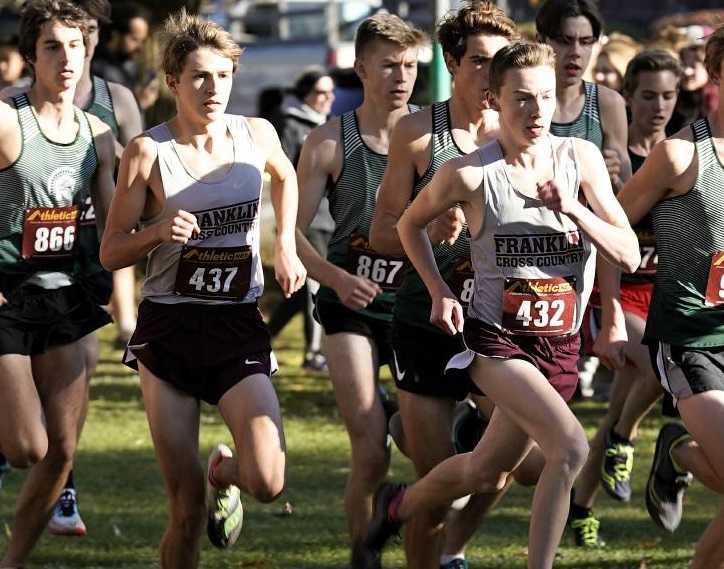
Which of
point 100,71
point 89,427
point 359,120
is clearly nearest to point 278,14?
point 100,71

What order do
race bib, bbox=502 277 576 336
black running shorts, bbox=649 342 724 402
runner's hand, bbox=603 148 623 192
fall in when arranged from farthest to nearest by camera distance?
runner's hand, bbox=603 148 623 192, black running shorts, bbox=649 342 724 402, race bib, bbox=502 277 576 336

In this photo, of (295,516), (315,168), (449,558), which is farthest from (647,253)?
(295,516)

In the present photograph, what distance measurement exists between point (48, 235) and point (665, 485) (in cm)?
254

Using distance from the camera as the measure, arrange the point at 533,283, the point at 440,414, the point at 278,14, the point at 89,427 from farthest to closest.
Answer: the point at 278,14 < the point at 89,427 < the point at 440,414 < the point at 533,283

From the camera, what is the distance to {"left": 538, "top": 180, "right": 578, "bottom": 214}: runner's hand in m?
5.12

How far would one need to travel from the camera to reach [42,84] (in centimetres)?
662

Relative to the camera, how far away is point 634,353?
23.9ft

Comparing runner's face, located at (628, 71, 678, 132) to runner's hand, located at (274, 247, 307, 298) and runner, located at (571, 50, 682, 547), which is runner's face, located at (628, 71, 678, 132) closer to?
runner, located at (571, 50, 682, 547)

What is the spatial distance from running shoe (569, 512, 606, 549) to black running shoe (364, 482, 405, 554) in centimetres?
133

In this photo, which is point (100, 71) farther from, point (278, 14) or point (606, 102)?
point (278, 14)

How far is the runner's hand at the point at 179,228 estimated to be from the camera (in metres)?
5.39

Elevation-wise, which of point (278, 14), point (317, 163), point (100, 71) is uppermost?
point (317, 163)

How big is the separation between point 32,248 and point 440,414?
166cm

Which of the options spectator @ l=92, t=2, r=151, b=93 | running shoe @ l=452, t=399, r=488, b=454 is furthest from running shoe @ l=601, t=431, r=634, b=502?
spectator @ l=92, t=2, r=151, b=93
